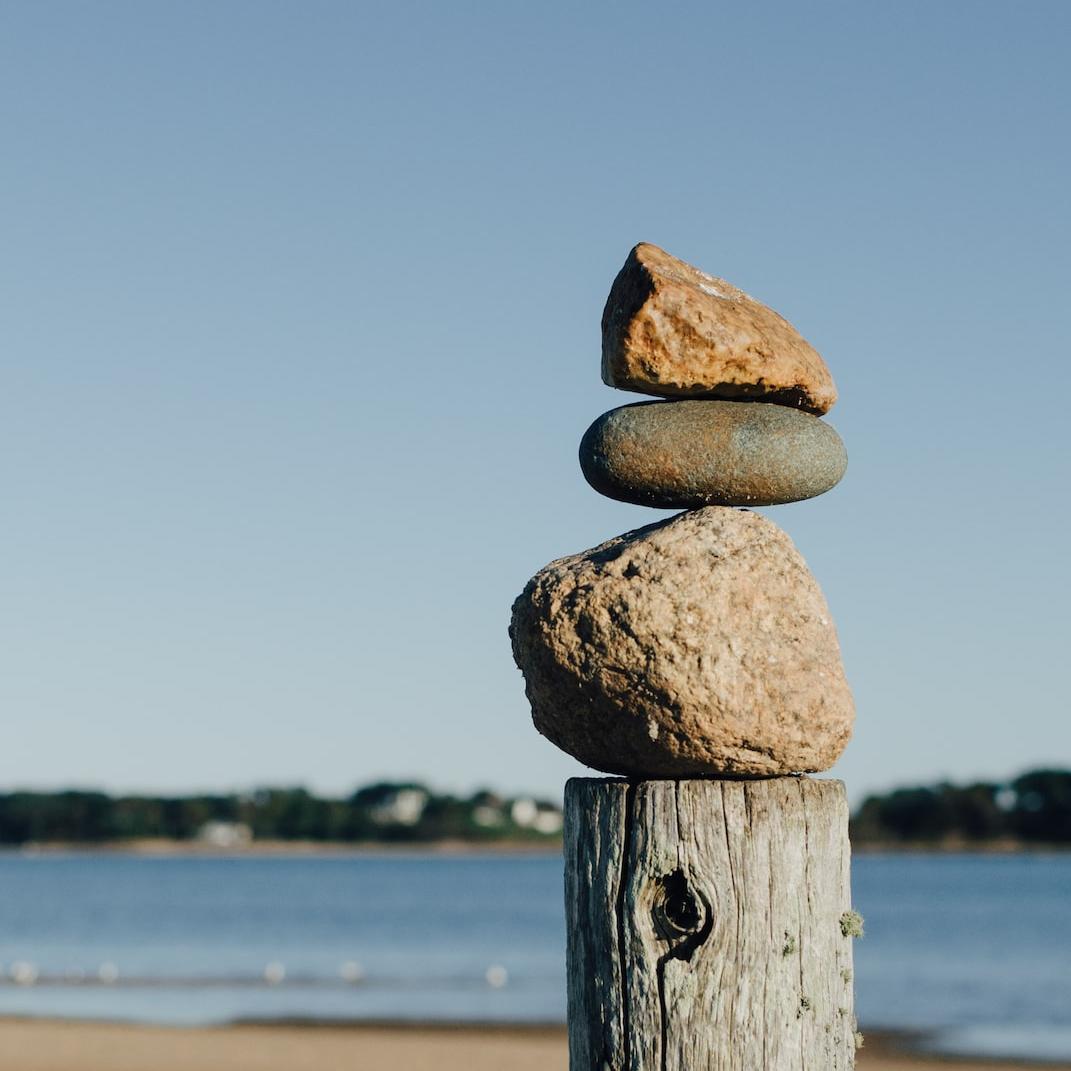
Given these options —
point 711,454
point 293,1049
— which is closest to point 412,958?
point 293,1049

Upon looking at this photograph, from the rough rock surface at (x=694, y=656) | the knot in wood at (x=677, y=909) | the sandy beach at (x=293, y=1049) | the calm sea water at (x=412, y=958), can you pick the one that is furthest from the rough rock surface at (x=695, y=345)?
the calm sea water at (x=412, y=958)

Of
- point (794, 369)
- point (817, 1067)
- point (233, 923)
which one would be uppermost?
point (794, 369)

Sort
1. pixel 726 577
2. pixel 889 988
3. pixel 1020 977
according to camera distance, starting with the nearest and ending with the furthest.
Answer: pixel 726 577, pixel 889 988, pixel 1020 977

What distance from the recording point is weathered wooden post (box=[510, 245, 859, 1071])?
15.5 ft

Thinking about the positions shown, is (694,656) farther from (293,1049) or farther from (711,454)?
(293,1049)

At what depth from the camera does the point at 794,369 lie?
229 inches

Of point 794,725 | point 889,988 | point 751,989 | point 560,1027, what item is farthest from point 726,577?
point 889,988

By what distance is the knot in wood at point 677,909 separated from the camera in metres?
4.75

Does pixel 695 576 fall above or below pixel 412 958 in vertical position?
above

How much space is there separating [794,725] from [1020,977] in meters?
39.5

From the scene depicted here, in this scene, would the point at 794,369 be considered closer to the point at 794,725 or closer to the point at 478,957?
the point at 794,725

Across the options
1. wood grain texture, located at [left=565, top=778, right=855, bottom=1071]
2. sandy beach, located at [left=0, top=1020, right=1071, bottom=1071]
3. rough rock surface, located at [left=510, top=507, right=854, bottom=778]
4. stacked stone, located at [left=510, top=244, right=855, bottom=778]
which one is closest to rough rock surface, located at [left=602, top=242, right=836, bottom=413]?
stacked stone, located at [left=510, top=244, right=855, bottom=778]

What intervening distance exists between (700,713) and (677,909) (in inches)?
25.3

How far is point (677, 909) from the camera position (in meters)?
4.81
